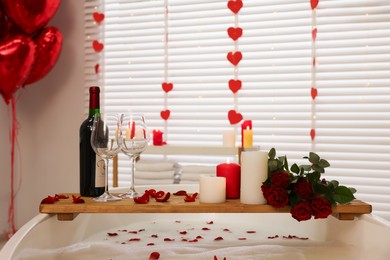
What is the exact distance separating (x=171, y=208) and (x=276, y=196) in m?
0.24

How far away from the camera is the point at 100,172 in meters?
1.17

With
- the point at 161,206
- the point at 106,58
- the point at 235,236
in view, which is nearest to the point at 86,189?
the point at 161,206

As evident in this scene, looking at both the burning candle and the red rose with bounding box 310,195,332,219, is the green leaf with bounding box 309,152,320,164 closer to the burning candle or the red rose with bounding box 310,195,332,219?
the red rose with bounding box 310,195,332,219

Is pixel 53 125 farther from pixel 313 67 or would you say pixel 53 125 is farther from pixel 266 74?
pixel 313 67

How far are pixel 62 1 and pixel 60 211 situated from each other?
9.49 ft

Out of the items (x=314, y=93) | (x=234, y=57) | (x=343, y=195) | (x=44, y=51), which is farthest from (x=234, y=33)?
(x=343, y=195)

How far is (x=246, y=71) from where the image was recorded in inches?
123

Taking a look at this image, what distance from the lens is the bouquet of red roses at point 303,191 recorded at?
3.18 ft

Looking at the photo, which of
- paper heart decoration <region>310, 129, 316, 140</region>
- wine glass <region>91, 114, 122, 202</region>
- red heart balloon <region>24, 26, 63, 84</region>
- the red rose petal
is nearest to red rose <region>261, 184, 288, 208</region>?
the red rose petal

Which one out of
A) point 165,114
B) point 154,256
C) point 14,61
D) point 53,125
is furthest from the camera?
point 53,125

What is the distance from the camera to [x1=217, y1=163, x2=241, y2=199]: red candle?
111 cm

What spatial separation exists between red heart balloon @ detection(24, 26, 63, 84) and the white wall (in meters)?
0.53

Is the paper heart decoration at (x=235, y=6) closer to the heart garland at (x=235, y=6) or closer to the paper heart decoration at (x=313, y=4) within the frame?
the heart garland at (x=235, y=6)

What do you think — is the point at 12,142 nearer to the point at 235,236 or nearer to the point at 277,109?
the point at 277,109
